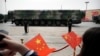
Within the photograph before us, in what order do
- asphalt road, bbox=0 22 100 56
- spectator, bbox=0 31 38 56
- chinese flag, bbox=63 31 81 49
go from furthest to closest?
asphalt road, bbox=0 22 100 56 < chinese flag, bbox=63 31 81 49 < spectator, bbox=0 31 38 56

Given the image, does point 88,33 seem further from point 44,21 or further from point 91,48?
point 44,21

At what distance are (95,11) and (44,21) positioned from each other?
22.0 meters

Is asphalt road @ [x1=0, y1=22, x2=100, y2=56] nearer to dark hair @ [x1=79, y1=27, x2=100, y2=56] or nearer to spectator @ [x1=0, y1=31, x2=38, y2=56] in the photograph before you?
dark hair @ [x1=79, y1=27, x2=100, y2=56]

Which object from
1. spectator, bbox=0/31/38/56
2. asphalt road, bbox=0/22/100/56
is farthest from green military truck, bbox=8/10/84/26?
spectator, bbox=0/31/38/56

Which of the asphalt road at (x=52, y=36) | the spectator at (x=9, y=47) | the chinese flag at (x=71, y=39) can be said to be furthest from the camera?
the asphalt road at (x=52, y=36)

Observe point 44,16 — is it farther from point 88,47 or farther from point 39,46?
point 88,47

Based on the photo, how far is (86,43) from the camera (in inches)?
71.5

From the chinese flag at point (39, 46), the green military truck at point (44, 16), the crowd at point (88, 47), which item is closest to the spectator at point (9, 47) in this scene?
the crowd at point (88, 47)

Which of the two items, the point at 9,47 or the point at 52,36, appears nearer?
the point at 9,47

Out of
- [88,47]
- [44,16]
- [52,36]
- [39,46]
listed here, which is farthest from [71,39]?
[44,16]

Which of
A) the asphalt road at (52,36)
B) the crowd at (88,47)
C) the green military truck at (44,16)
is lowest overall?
the asphalt road at (52,36)

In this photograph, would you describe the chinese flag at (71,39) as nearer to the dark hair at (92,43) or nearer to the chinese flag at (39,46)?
the chinese flag at (39,46)

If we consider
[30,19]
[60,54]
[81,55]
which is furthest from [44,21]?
[81,55]

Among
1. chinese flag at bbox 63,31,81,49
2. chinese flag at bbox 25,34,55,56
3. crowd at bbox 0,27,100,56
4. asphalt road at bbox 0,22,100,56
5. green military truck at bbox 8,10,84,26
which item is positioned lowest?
asphalt road at bbox 0,22,100,56
